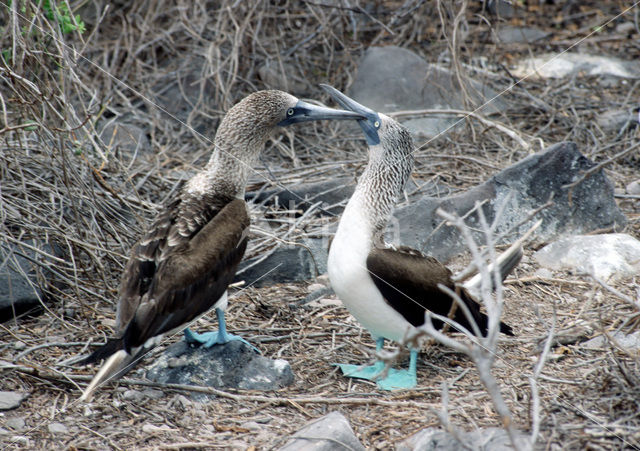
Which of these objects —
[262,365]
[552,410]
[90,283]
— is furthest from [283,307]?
[552,410]

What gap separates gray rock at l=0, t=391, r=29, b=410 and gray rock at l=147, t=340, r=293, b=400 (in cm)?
51

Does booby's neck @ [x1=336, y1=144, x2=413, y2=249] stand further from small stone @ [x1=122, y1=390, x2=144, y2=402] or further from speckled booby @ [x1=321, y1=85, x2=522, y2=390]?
small stone @ [x1=122, y1=390, x2=144, y2=402]

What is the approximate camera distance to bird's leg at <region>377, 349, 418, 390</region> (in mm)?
3082

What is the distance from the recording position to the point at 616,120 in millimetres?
6008

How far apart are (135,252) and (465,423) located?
151 centimetres

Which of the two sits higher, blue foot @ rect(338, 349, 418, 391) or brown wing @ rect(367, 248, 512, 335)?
→ brown wing @ rect(367, 248, 512, 335)

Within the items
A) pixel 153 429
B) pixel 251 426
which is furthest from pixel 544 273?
pixel 153 429

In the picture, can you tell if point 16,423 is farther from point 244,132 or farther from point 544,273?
point 544,273

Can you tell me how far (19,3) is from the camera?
3.92m

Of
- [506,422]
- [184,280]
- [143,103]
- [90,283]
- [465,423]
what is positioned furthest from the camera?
[143,103]

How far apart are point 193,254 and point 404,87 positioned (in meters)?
3.71

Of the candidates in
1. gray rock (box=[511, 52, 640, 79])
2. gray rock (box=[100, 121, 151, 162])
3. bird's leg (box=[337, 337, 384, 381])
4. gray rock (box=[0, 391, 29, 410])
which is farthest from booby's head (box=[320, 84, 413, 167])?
gray rock (box=[511, 52, 640, 79])

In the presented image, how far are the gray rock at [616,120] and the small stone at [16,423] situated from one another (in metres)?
A: 4.89

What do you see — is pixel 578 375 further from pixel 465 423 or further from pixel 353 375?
pixel 353 375
